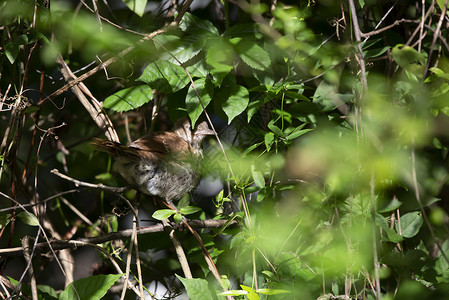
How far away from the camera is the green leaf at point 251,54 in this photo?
2213 mm

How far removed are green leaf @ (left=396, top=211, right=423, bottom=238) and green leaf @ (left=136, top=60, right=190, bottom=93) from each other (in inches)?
47.6

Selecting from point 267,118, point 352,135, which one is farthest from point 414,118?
point 267,118

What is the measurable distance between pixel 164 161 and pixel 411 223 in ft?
4.42

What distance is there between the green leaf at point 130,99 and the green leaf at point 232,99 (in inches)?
13.0

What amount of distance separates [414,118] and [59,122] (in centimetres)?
204

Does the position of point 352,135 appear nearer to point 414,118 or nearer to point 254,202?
point 414,118

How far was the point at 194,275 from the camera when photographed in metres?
2.63

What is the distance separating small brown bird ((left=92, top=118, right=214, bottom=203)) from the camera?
8.44ft

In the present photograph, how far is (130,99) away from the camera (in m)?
2.25

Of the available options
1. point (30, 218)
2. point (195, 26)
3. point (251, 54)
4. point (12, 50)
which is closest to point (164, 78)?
point (195, 26)

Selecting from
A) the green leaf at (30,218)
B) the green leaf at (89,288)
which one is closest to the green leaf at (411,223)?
the green leaf at (89,288)

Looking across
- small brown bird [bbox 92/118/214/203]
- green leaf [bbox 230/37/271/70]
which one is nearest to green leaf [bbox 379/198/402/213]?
green leaf [bbox 230/37/271/70]

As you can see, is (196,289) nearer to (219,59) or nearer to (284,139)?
(284,139)

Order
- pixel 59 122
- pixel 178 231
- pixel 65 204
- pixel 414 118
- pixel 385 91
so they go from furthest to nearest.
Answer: pixel 65 204
pixel 59 122
pixel 178 231
pixel 385 91
pixel 414 118
